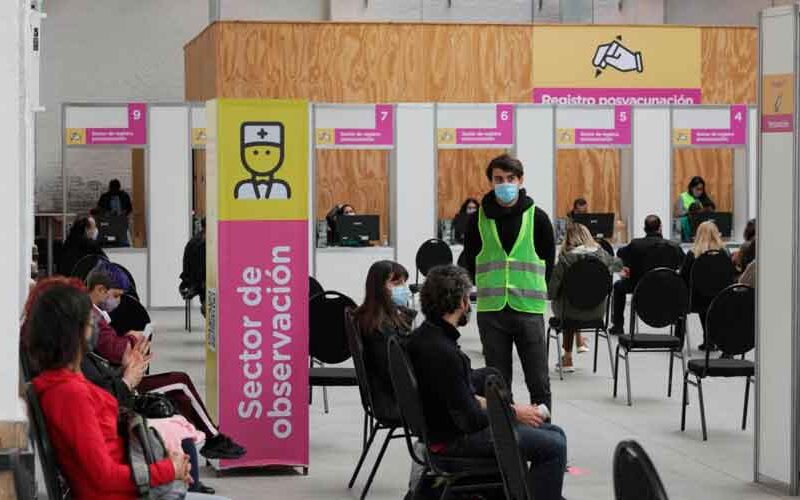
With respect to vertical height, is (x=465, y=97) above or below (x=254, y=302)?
above

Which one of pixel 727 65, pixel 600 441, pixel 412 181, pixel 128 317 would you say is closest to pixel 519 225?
pixel 600 441

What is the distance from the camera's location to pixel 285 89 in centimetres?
1822

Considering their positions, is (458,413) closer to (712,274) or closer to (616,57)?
(712,274)

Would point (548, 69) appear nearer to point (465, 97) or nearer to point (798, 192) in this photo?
point (465, 97)

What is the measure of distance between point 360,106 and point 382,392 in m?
10.0

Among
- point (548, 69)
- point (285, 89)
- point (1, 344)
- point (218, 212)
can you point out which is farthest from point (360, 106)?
point (1, 344)

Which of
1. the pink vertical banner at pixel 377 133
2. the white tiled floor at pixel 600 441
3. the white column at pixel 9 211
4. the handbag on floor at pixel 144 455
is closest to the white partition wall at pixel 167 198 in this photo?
the pink vertical banner at pixel 377 133

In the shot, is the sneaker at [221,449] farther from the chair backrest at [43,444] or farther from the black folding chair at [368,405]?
the chair backrest at [43,444]

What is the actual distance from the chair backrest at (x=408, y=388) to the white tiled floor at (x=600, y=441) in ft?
5.38

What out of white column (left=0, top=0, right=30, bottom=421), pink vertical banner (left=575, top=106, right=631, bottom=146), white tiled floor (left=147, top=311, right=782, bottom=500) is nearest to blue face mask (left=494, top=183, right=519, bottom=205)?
white tiled floor (left=147, top=311, right=782, bottom=500)

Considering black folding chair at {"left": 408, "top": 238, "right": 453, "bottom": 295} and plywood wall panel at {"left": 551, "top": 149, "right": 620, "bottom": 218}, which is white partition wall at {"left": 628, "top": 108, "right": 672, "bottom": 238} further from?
black folding chair at {"left": 408, "top": 238, "right": 453, "bottom": 295}

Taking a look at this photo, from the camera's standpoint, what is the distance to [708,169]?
66.6 ft

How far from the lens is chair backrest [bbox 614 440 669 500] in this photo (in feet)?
9.36

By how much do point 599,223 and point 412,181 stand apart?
214 cm
